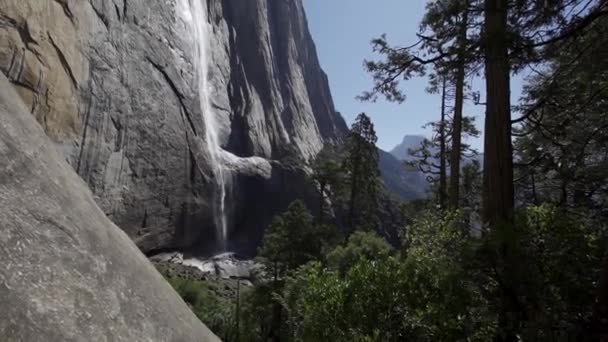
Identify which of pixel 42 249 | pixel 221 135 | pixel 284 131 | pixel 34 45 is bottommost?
pixel 42 249

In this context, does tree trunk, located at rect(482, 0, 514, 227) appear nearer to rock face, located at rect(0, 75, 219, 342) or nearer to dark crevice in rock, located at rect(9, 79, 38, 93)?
rock face, located at rect(0, 75, 219, 342)

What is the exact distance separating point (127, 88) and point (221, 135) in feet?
48.3

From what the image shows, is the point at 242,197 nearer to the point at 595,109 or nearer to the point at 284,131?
the point at 284,131

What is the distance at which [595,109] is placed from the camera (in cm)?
891

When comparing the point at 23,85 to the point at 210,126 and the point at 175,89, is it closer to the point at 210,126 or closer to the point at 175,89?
the point at 175,89

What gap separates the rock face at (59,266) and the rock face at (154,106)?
2048cm

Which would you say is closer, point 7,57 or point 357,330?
point 357,330

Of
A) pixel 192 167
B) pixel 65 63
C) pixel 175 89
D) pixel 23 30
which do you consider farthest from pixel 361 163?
pixel 23 30

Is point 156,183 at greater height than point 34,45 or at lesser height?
lesser

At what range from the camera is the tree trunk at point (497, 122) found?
5965 millimetres

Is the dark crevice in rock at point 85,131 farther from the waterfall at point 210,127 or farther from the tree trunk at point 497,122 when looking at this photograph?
the tree trunk at point 497,122

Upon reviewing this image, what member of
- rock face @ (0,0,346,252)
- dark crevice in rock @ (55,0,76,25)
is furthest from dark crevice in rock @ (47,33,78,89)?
dark crevice in rock @ (55,0,76,25)

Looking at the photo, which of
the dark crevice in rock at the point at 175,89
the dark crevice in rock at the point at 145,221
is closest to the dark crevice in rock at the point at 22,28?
the dark crevice in rock at the point at 175,89

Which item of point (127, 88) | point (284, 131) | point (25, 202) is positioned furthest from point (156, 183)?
point (25, 202)
